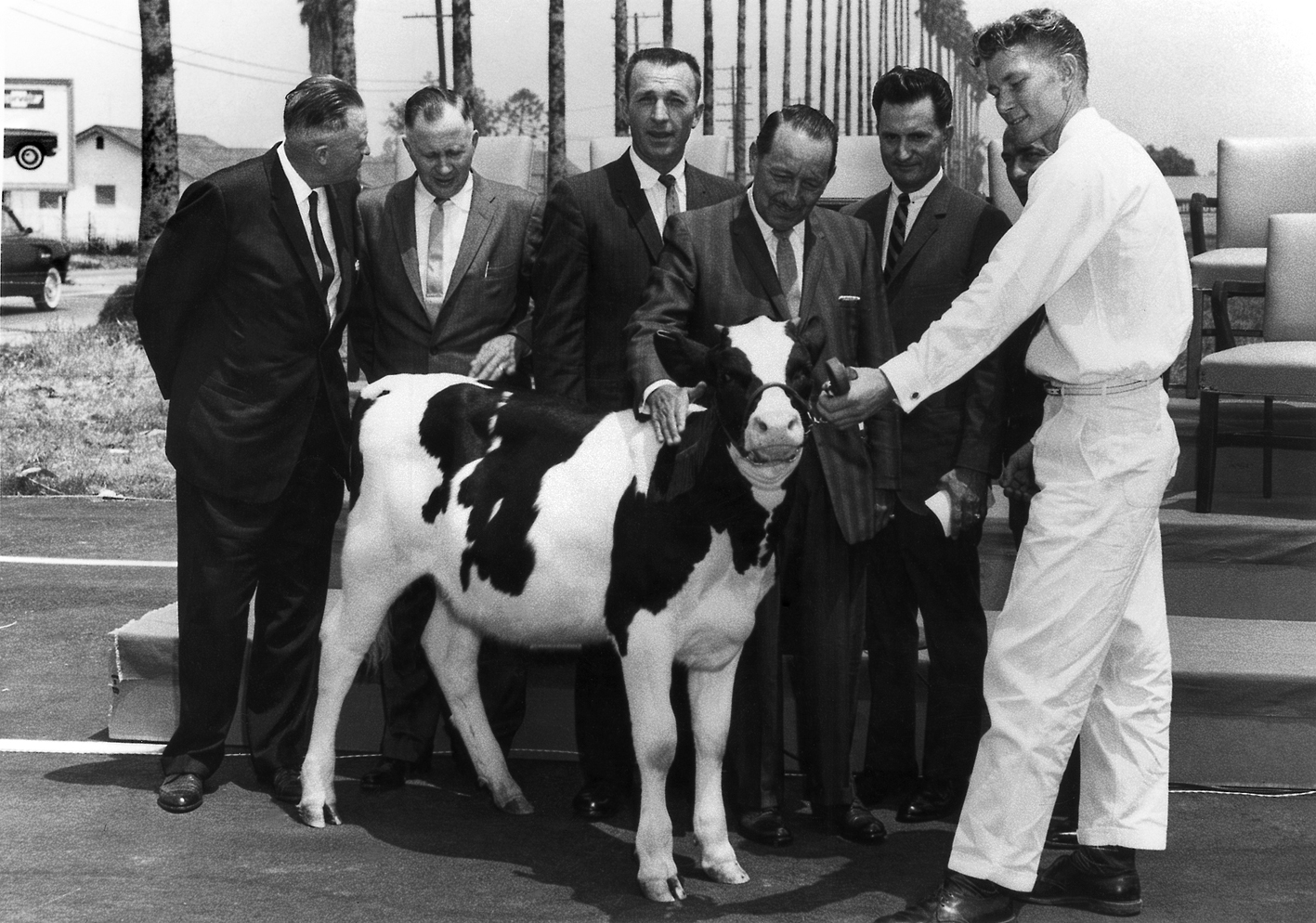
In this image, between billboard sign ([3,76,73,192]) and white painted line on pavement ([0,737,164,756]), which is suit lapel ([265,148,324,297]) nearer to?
white painted line on pavement ([0,737,164,756])

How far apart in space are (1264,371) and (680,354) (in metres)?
3.74

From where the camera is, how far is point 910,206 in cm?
480

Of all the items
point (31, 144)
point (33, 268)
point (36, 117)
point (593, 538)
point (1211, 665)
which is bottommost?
point (1211, 665)

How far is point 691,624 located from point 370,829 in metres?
1.20

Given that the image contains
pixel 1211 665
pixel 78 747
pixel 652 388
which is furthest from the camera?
pixel 78 747

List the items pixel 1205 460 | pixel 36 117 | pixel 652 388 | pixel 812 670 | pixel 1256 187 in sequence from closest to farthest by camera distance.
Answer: pixel 652 388 → pixel 812 670 → pixel 1205 460 → pixel 1256 187 → pixel 36 117

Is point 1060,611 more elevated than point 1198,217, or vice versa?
point 1198,217

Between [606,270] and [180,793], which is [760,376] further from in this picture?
[180,793]

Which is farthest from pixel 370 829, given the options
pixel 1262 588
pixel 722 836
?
pixel 1262 588

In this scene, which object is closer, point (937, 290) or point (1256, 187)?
point (937, 290)

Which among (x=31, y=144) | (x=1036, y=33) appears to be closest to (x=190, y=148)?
(x=31, y=144)

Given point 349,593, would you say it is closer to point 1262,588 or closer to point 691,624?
point 691,624

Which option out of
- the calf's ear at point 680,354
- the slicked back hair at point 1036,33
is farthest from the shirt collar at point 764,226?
the slicked back hair at point 1036,33

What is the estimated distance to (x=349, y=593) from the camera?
471 centimetres
